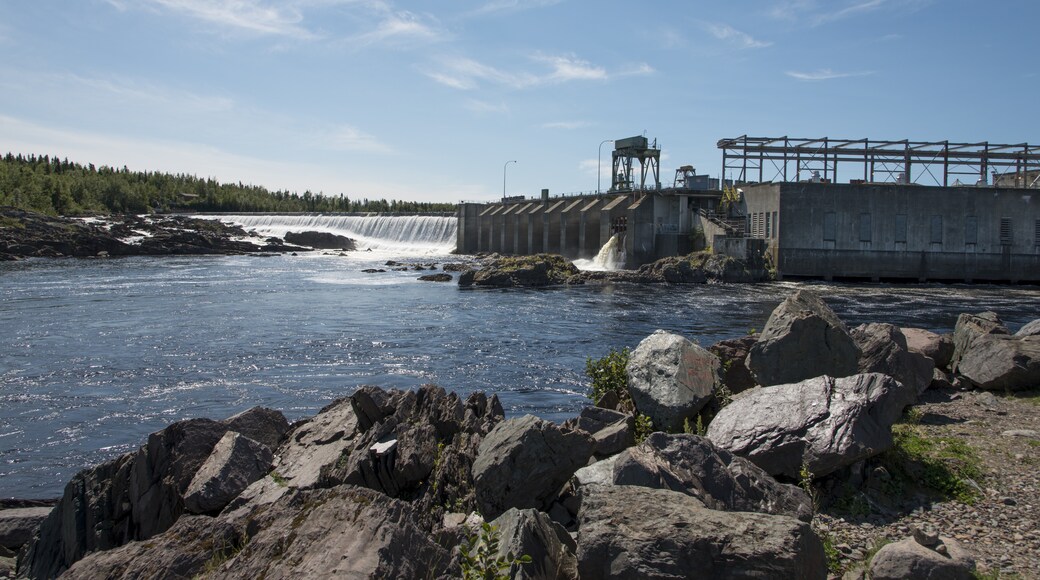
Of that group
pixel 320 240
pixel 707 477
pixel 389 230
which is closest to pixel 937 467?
pixel 707 477

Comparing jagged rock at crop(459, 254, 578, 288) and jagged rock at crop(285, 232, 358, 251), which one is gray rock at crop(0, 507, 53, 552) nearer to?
jagged rock at crop(459, 254, 578, 288)

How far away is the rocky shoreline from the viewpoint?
5.49m

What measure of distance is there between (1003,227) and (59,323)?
182 feet

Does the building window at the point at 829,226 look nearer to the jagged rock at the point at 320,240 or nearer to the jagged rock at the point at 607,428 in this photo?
the jagged rock at the point at 607,428

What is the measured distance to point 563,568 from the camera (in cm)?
598

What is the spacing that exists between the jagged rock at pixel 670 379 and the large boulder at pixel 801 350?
2.49 feet

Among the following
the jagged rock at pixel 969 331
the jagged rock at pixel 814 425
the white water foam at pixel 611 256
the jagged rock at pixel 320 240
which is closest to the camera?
the jagged rock at pixel 814 425

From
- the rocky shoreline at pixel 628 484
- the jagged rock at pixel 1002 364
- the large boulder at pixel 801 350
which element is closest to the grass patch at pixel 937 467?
the rocky shoreline at pixel 628 484

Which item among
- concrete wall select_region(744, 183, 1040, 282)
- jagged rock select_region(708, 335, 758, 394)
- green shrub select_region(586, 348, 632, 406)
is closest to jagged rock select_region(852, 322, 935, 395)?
jagged rock select_region(708, 335, 758, 394)

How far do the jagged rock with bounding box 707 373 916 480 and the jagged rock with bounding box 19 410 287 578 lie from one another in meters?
6.54

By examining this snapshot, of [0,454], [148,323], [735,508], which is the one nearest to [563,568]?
[735,508]

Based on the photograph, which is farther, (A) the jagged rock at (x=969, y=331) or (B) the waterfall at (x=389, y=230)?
(B) the waterfall at (x=389, y=230)

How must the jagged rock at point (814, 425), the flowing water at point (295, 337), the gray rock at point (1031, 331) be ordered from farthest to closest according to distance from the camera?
the flowing water at point (295, 337) < the gray rock at point (1031, 331) < the jagged rock at point (814, 425)

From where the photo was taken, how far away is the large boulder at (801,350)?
418 inches
